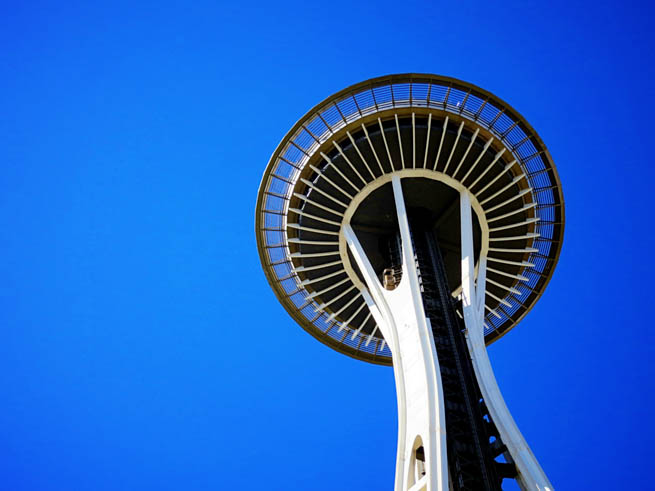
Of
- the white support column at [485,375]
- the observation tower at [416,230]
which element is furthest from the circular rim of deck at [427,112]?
the white support column at [485,375]

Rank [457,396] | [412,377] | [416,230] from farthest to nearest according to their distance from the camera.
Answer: [416,230], [412,377], [457,396]

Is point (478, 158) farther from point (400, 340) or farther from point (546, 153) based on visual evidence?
point (400, 340)

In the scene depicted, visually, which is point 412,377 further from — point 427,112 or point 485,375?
point 427,112

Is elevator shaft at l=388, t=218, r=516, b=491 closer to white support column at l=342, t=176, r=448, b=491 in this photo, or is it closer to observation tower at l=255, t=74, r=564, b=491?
observation tower at l=255, t=74, r=564, b=491

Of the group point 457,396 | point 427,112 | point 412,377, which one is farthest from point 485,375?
point 427,112

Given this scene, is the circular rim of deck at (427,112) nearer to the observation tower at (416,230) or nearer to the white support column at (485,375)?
the observation tower at (416,230)

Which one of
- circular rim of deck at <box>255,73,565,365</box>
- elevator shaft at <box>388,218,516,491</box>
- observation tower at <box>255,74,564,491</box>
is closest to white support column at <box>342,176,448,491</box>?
observation tower at <box>255,74,564,491</box>
